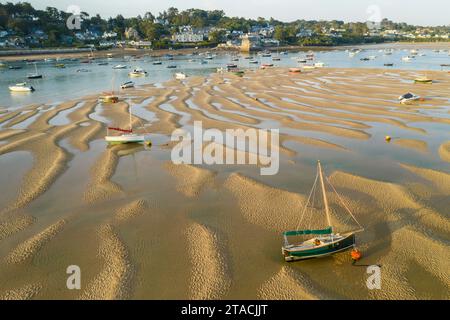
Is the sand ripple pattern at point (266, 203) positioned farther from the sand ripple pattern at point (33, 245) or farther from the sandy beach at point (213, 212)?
the sand ripple pattern at point (33, 245)

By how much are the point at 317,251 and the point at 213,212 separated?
5966 mm

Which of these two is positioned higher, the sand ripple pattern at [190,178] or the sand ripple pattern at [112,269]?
the sand ripple pattern at [190,178]

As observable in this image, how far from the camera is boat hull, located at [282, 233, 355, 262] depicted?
13507 mm

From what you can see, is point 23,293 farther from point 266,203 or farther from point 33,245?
point 266,203

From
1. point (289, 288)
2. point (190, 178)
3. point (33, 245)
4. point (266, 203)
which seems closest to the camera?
point (289, 288)

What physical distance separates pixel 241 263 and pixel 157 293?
135 inches

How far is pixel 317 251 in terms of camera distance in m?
13.6

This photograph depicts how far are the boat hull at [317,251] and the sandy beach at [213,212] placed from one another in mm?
329

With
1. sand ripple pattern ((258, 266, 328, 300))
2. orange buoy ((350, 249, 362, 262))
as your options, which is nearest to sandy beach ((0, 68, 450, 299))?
sand ripple pattern ((258, 266, 328, 300))

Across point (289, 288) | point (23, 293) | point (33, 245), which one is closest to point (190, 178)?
point (33, 245)

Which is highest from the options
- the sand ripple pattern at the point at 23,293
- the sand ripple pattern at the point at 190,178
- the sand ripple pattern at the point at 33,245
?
the sand ripple pattern at the point at 190,178

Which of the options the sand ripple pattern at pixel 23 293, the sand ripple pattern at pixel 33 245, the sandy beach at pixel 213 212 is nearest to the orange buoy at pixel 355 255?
the sandy beach at pixel 213 212

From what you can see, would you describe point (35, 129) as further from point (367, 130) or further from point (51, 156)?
point (367, 130)

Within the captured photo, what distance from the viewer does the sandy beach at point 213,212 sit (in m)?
12.9
